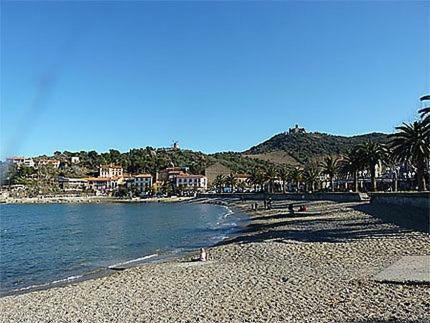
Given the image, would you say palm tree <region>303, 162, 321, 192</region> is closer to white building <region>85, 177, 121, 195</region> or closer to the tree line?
the tree line

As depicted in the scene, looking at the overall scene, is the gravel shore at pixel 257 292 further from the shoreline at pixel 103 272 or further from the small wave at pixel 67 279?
the small wave at pixel 67 279

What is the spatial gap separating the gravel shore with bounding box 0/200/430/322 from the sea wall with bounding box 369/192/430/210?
10835mm

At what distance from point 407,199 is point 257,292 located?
29.8 meters

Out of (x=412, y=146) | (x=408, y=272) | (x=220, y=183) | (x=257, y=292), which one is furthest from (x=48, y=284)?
(x=220, y=183)

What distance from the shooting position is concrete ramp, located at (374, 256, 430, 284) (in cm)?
1320

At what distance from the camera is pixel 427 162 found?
53125 millimetres

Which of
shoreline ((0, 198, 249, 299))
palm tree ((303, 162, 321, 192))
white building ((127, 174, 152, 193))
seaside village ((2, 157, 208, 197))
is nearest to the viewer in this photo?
shoreline ((0, 198, 249, 299))

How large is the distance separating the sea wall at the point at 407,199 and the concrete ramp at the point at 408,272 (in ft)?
54.2

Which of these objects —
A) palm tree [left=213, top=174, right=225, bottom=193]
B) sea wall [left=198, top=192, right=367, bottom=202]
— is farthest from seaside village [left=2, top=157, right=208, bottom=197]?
sea wall [left=198, top=192, right=367, bottom=202]

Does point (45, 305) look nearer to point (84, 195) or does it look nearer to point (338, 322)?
point (338, 322)

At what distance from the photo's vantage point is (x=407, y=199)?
132ft

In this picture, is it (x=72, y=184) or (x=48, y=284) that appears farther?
(x=72, y=184)

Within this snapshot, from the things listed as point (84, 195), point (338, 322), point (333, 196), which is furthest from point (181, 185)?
point (338, 322)

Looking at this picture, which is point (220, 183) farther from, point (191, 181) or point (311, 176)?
point (311, 176)
